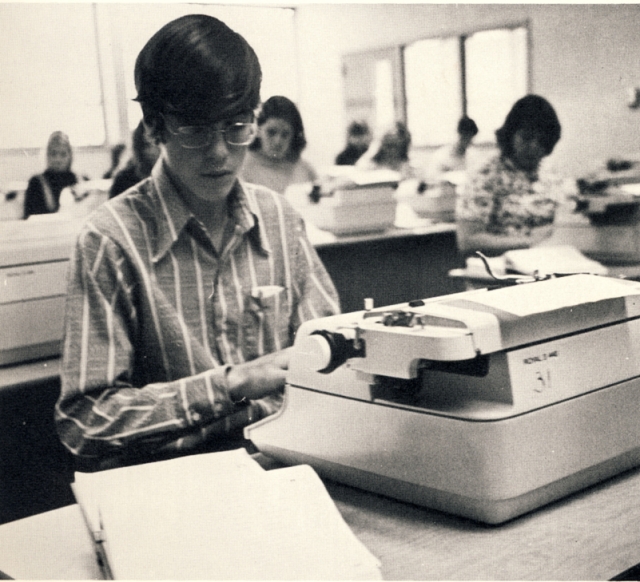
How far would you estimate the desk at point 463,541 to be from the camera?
847mm

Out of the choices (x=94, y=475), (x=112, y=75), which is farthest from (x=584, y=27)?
(x=94, y=475)

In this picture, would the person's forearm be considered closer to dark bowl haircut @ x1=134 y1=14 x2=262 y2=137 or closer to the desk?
the desk

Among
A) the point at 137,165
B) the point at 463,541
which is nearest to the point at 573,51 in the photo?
the point at 137,165

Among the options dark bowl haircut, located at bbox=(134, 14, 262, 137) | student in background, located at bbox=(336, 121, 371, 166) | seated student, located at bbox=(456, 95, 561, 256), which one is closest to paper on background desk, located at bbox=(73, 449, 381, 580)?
dark bowl haircut, located at bbox=(134, 14, 262, 137)

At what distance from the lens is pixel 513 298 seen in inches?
40.4

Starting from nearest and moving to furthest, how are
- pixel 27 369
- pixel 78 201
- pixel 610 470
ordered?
pixel 610 470
pixel 27 369
pixel 78 201

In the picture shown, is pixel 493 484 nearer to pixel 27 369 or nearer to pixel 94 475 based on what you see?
pixel 94 475

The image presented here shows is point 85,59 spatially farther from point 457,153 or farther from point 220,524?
point 220,524

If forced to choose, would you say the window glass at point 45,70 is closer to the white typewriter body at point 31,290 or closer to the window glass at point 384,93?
the white typewriter body at point 31,290

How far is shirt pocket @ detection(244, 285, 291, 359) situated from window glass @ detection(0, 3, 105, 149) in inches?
33.0

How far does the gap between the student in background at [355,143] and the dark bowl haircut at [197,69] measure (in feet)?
13.5

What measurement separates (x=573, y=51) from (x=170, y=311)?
3.86 meters

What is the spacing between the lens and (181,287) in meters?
1.55

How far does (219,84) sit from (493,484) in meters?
0.91
